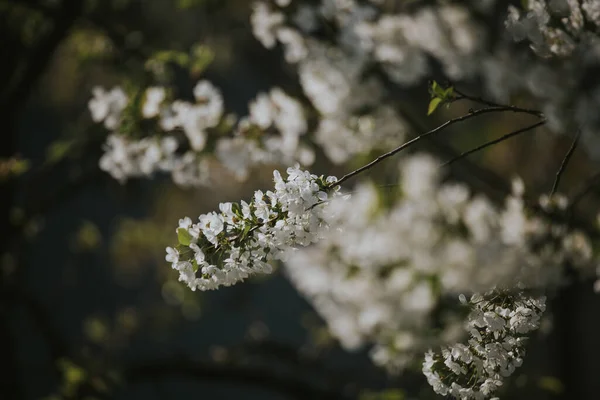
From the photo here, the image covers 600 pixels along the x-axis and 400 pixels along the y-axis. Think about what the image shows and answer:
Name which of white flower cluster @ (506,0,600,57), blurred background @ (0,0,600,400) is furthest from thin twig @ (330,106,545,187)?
blurred background @ (0,0,600,400)

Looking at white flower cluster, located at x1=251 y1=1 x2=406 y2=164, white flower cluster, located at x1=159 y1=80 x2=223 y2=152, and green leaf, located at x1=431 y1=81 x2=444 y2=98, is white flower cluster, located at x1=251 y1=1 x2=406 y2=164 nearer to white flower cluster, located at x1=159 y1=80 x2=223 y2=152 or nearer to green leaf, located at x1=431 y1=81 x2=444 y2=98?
white flower cluster, located at x1=159 y1=80 x2=223 y2=152

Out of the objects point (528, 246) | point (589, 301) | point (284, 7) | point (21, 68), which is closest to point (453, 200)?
point (528, 246)

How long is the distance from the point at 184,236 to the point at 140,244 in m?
3.37

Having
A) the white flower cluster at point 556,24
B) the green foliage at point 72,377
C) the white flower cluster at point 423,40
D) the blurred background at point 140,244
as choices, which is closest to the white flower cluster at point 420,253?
the blurred background at point 140,244

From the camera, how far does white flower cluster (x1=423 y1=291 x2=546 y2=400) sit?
0.99 m

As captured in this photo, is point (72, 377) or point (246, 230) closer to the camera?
point (246, 230)

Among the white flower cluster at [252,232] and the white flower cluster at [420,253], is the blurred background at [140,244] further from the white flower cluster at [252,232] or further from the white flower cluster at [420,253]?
the white flower cluster at [252,232]

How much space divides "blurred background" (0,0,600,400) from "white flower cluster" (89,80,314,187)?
0.25m

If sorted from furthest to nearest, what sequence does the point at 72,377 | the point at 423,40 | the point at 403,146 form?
the point at 423,40, the point at 72,377, the point at 403,146

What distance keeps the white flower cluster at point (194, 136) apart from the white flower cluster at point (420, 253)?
35 cm

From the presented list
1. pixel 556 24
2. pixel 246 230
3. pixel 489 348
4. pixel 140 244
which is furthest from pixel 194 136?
pixel 140 244

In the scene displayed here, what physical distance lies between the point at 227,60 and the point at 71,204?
272cm

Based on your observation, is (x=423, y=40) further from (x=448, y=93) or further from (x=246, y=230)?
(x=246, y=230)

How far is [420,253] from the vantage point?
2.34 metres
